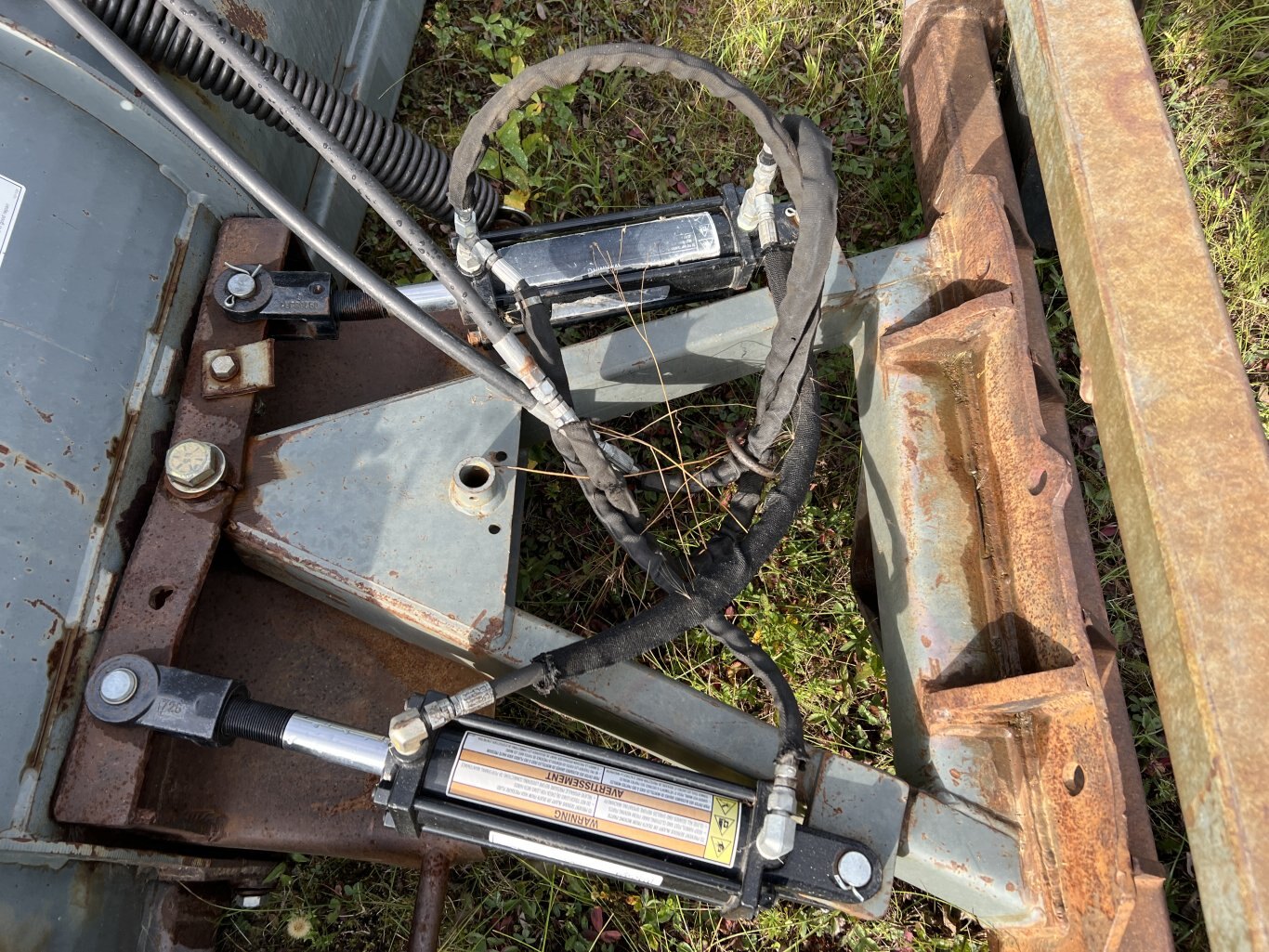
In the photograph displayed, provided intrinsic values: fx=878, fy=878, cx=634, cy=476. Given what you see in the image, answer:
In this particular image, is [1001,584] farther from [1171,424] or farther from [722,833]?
[722,833]

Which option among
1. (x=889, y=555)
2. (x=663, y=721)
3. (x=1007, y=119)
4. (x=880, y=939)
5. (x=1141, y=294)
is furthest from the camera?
(x=1007, y=119)

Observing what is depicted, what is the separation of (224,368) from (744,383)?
1.39 meters

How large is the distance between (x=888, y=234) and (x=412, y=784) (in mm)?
2120

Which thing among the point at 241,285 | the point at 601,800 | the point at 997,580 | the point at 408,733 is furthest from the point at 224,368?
the point at 997,580

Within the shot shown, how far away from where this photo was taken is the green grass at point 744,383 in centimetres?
203

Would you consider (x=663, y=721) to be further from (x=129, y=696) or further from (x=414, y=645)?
(x=129, y=696)

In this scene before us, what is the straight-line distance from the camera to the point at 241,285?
70.0 inches

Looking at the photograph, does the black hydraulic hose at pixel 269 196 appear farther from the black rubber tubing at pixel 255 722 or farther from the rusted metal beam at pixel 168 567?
the black rubber tubing at pixel 255 722

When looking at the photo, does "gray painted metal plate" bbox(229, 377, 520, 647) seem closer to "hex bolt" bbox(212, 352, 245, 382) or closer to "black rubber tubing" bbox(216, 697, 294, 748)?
"hex bolt" bbox(212, 352, 245, 382)

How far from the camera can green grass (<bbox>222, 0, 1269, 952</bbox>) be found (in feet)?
6.64

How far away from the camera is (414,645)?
186cm

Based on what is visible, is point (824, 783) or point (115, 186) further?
point (115, 186)

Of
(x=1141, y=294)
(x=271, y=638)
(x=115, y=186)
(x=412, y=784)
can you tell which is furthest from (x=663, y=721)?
(x=115, y=186)

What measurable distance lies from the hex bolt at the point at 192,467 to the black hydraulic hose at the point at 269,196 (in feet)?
1.59
